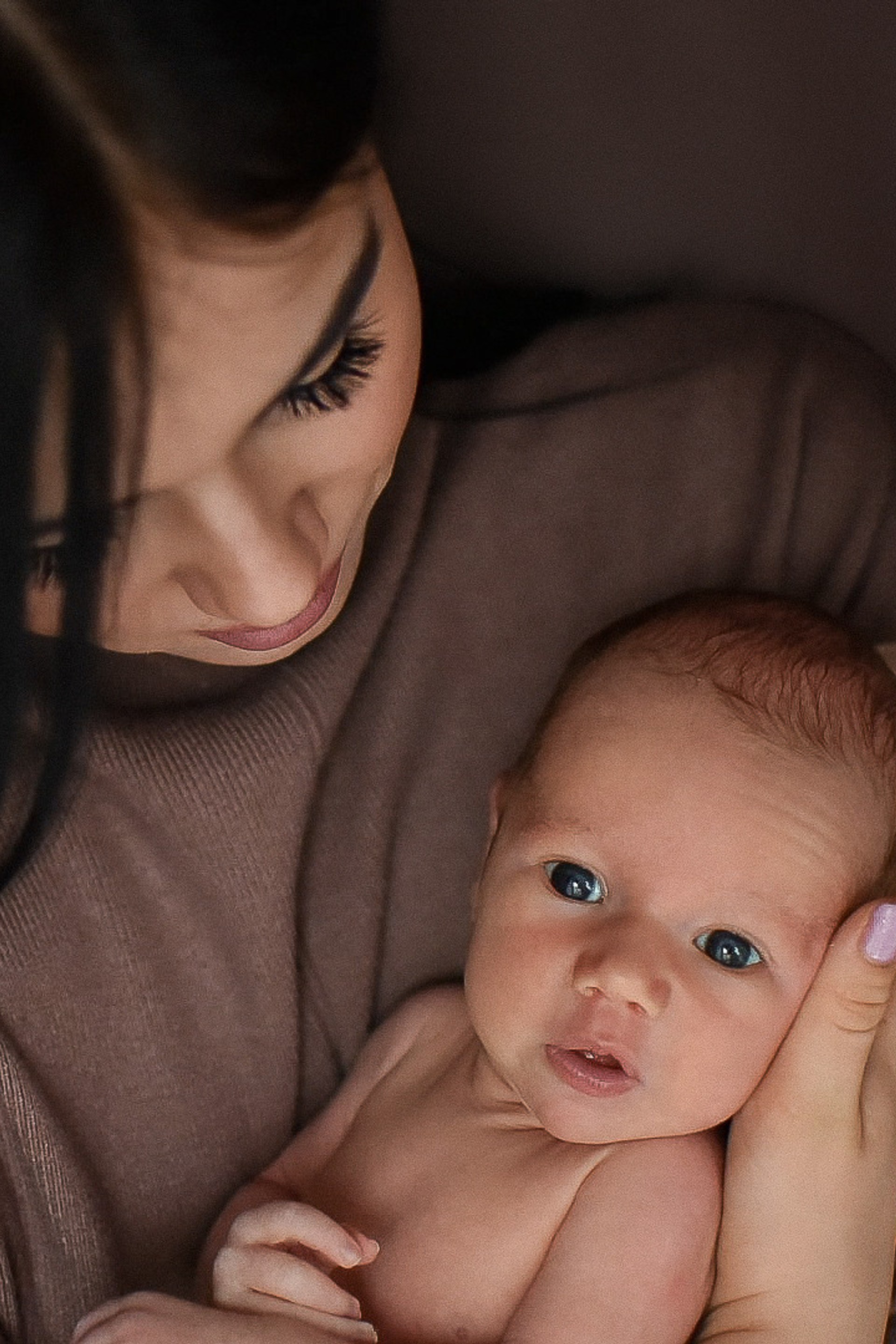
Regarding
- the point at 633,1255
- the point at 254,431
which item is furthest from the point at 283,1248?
the point at 254,431

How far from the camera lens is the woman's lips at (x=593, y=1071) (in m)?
0.96

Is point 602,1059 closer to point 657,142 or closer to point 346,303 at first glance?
point 346,303

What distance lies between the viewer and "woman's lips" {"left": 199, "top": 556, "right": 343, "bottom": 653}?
91 centimetres

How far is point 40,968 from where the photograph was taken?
0.98 metres

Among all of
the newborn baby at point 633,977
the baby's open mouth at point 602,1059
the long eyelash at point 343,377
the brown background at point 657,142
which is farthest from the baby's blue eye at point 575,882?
the brown background at point 657,142

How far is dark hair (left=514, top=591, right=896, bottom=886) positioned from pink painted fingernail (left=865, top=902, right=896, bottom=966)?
9cm

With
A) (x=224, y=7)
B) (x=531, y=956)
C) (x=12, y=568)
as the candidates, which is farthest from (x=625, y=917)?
(x=224, y=7)

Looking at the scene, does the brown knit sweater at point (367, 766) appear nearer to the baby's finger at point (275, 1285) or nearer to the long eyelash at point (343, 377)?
the baby's finger at point (275, 1285)

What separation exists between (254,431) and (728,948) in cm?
48

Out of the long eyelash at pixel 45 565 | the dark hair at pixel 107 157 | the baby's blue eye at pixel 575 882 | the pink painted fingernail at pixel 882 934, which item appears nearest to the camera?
the dark hair at pixel 107 157

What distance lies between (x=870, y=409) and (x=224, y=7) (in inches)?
28.6

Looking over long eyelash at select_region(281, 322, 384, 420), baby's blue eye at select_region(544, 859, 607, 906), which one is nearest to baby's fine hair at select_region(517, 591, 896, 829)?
baby's blue eye at select_region(544, 859, 607, 906)

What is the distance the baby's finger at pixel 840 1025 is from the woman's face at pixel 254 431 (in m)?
0.40

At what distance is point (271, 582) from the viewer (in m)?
0.82
